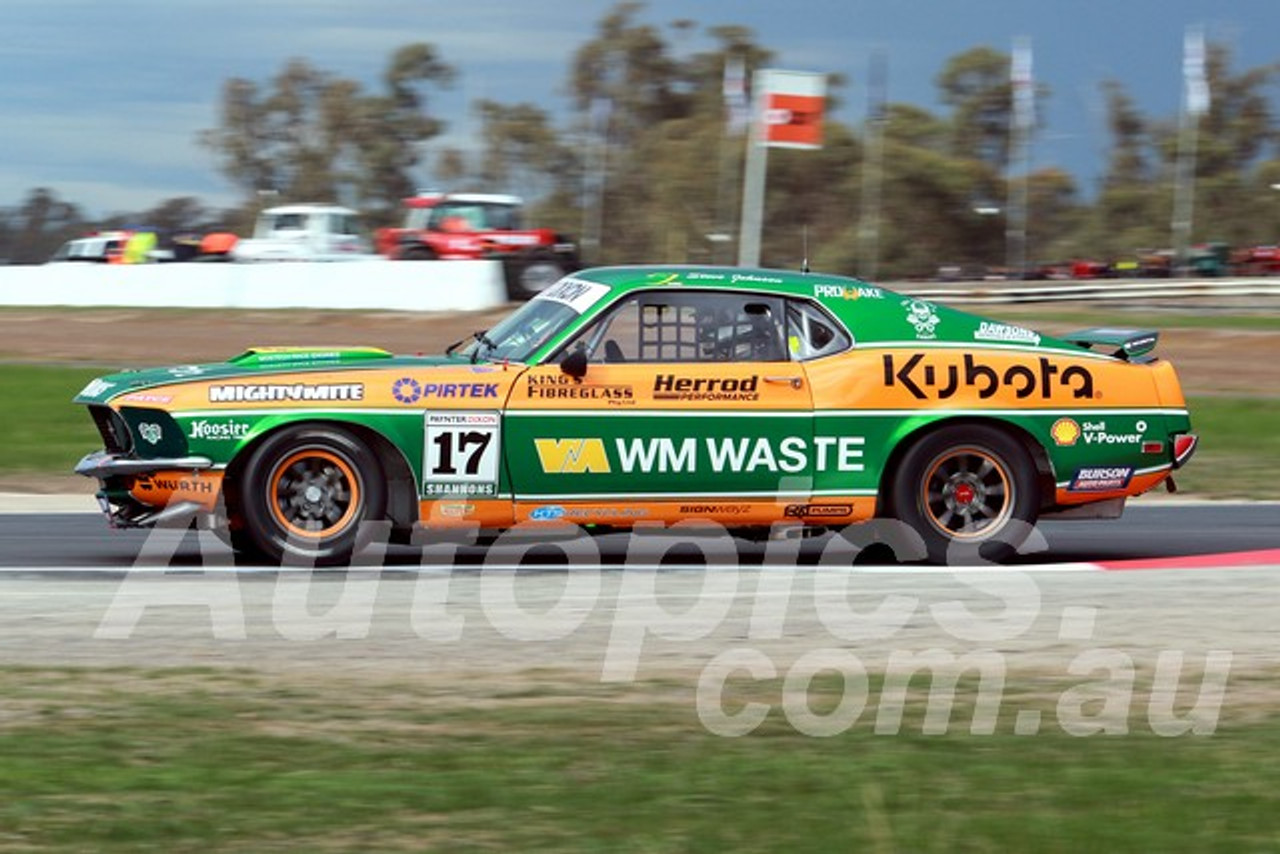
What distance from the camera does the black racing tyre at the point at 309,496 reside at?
9.08 m

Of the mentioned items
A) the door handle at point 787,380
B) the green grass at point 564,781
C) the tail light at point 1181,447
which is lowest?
the green grass at point 564,781

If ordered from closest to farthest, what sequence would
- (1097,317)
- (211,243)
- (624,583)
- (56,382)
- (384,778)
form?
(384,778)
(624,583)
(56,382)
(1097,317)
(211,243)

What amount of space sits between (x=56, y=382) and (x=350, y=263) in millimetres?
14291

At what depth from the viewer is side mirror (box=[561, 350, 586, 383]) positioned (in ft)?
30.1

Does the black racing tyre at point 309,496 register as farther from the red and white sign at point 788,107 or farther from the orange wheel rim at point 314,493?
the red and white sign at point 788,107

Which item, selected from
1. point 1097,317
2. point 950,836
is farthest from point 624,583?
point 1097,317

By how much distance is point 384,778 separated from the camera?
497 centimetres

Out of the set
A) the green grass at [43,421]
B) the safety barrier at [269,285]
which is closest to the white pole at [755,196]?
the green grass at [43,421]

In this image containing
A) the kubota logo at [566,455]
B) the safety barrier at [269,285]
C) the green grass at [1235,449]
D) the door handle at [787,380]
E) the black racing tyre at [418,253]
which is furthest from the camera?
the black racing tyre at [418,253]

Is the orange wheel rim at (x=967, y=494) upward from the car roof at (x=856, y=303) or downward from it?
downward

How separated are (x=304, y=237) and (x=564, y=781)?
38.1 metres

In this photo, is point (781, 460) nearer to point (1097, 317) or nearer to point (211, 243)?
point (1097, 317)

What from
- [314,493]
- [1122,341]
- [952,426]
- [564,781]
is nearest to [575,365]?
[314,493]

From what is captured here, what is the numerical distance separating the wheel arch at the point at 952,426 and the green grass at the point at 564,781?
360cm
